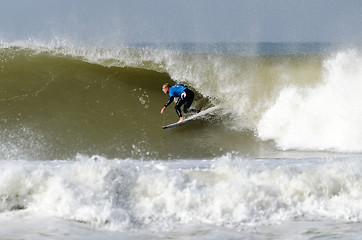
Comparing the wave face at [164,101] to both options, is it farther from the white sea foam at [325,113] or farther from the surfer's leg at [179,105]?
the surfer's leg at [179,105]

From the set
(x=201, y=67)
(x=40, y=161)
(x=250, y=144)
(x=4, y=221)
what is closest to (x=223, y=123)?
(x=250, y=144)

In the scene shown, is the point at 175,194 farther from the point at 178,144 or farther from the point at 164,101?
the point at 164,101

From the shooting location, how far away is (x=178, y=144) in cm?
713

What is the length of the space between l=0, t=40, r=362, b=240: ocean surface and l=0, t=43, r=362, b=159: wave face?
0.03m

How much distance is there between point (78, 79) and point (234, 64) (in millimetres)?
3666

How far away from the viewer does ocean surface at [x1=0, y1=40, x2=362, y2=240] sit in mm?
3506

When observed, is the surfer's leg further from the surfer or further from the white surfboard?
the white surfboard

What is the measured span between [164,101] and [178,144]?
62.9 inches

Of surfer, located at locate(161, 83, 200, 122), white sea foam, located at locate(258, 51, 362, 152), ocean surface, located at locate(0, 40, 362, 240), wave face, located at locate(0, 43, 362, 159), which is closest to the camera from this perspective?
ocean surface, located at locate(0, 40, 362, 240)

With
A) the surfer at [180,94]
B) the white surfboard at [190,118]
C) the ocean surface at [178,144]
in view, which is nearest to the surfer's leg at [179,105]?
the surfer at [180,94]

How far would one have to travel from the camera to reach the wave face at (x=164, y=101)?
6992 mm

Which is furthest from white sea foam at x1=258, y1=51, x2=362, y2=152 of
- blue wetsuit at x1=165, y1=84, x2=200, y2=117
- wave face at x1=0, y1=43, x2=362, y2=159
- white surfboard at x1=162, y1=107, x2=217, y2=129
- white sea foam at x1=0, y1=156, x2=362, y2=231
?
white sea foam at x1=0, y1=156, x2=362, y2=231

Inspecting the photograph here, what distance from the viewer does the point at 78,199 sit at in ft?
12.1

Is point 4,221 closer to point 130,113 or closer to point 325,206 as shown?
point 325,206
